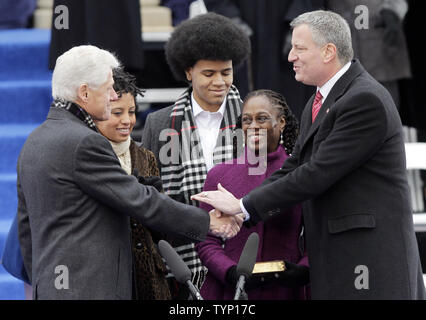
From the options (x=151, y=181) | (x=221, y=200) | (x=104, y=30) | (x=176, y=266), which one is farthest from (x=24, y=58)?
(x=176, y=266)

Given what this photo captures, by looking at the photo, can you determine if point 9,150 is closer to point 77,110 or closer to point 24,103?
point 24,103

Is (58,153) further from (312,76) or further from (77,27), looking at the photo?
(77,27)

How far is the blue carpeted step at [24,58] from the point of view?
6.52m

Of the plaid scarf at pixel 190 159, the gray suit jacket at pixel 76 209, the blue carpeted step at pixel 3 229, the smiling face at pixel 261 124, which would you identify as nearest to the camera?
the gray suit jacket at pixel 76 209

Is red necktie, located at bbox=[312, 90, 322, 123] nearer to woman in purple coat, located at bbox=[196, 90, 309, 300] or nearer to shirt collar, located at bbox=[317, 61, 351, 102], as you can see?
shirt collar, located at bbox=[317, 61, 351, 102]

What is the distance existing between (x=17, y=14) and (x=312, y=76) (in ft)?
12.7

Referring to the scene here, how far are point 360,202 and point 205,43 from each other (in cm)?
134

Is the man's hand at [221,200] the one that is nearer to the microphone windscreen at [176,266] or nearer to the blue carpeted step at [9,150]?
the microphone windscreen at [176,266]

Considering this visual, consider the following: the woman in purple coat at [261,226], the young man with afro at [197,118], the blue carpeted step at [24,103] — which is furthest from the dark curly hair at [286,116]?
the blue carpeted step at [24,103]

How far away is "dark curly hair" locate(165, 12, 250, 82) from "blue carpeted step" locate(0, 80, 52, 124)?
209cm

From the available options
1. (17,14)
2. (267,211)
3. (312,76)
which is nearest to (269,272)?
(267,211)

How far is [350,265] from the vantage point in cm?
333

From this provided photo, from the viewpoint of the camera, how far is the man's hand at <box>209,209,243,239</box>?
140 inches

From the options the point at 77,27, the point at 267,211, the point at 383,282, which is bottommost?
the point at 383,282
